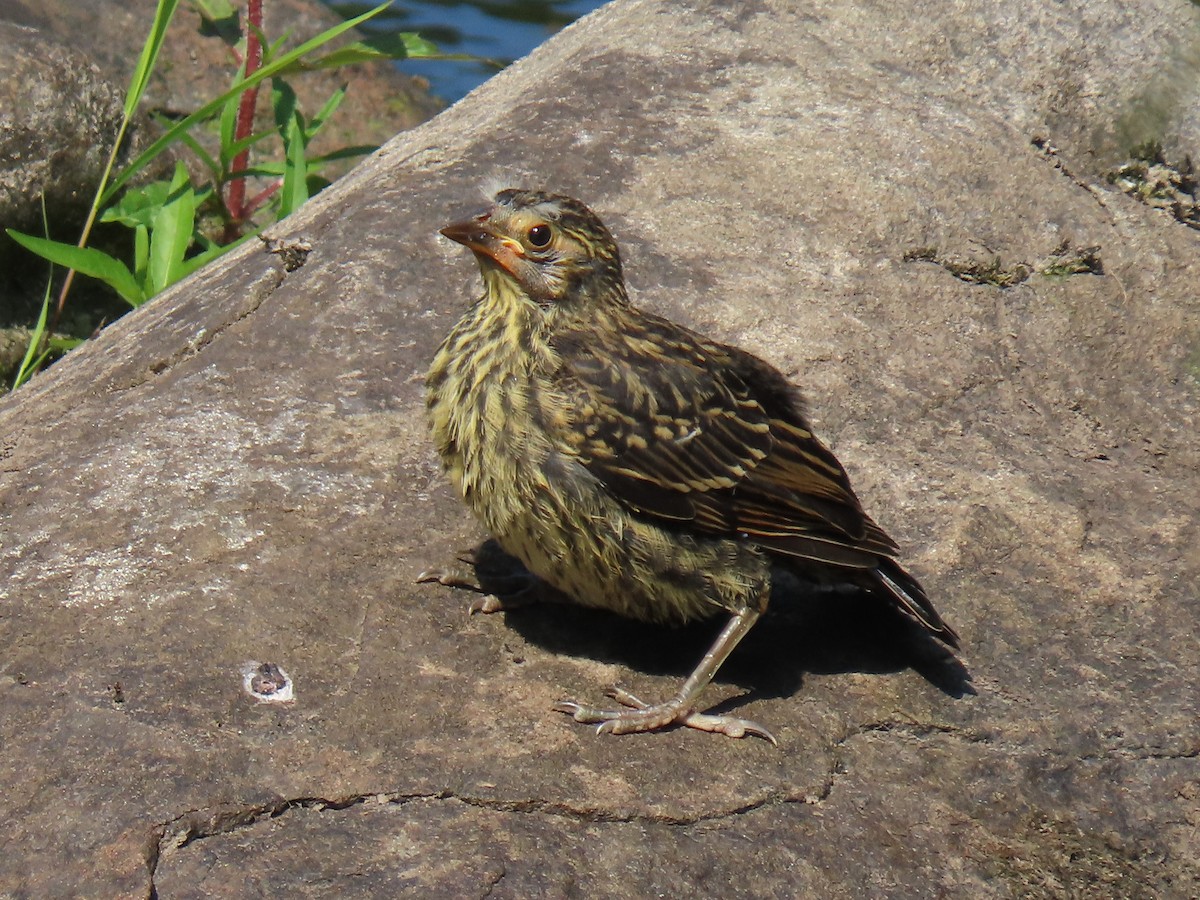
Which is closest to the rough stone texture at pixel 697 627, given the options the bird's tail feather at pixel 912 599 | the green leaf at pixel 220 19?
the bird's tail feather at pixel 912 599

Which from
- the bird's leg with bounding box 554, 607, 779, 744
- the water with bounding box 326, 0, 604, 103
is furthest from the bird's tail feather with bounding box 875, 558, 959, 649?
the water with bounding box 326, 0, 604, 103

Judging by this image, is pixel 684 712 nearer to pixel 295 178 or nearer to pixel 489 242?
pixel 489 242

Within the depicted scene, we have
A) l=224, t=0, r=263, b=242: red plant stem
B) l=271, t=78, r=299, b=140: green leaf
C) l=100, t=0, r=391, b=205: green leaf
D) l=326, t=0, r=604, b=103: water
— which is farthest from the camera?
l=326, t=0, r=604, b=103: water

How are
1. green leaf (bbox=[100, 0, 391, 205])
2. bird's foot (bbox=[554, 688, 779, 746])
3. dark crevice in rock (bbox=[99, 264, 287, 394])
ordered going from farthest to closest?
green leaf (bbox=[100, 0, 391, 205]) < dark crevice in rock (bbox=[99, 264, 287, 394]) < bird's foot (bbox=[554, 688, 779, 746])

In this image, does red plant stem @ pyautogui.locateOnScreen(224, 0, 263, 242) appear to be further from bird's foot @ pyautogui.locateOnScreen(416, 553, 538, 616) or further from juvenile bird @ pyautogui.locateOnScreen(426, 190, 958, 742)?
bird's foot @ pyautogui.locateOnScreen(416, 553, 538, 616)

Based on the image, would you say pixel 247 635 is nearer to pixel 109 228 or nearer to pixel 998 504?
pixel 998 504

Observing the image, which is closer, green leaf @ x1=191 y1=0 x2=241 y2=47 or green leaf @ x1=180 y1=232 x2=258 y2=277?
green leaf @ x1=180 y1=232 x2=258 y2=277

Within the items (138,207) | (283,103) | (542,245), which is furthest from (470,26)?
(542,245)
